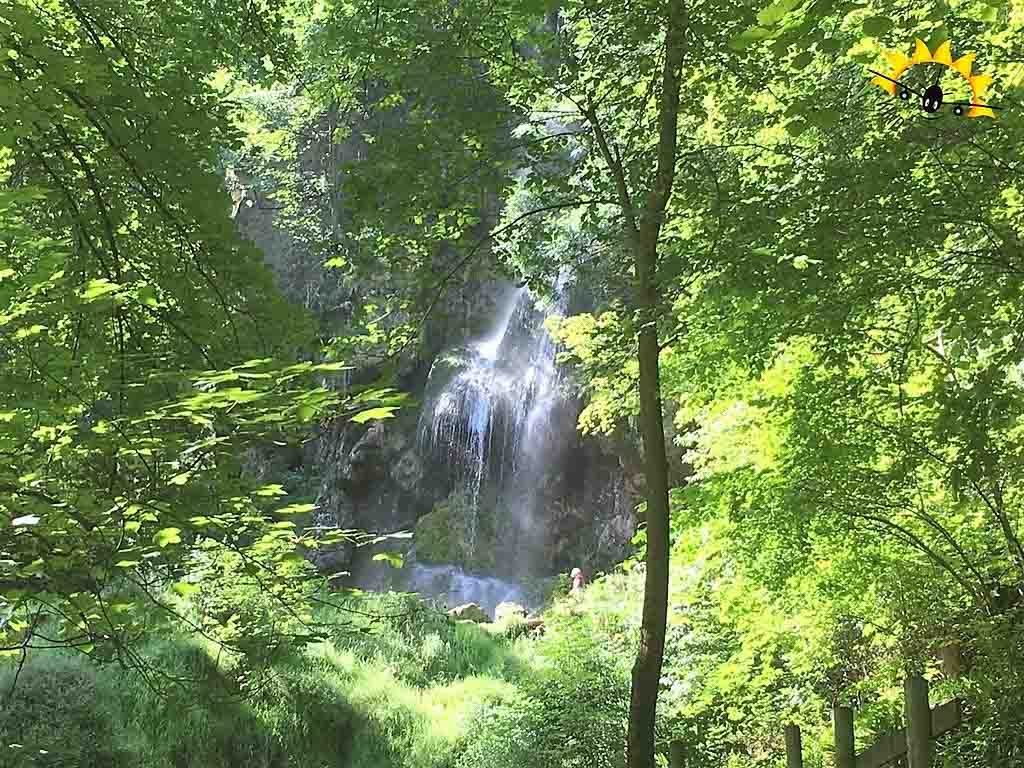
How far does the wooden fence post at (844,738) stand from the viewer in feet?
10.1

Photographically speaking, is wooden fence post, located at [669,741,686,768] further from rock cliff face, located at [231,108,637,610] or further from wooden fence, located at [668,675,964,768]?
rock cliff face, located at [231,108,637,610]

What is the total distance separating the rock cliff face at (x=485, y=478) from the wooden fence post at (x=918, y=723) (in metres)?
12.4

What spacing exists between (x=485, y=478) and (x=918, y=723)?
48.4 feet

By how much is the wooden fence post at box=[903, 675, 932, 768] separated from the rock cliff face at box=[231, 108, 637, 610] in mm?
12430

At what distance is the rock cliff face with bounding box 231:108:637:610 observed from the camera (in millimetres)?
16656

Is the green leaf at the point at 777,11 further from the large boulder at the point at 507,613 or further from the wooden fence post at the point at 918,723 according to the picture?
the large boulder at the point at 507,613

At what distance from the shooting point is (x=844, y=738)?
308 cm

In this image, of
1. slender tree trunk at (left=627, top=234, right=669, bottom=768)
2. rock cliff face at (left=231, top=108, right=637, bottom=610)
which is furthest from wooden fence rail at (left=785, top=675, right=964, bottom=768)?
rock cliff face at (left=231, top=108, right=637, bottom=610)

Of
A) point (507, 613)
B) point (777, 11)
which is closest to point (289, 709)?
point (507, 613)

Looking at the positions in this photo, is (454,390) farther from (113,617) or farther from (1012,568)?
(113,617)

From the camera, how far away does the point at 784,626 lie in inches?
227

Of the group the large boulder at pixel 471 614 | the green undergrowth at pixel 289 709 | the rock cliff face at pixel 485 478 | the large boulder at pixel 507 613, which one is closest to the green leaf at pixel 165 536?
the green undergrowth at pixel 289 709

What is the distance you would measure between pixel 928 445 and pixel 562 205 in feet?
7.30

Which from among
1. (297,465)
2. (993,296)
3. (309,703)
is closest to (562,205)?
(993,296)
